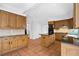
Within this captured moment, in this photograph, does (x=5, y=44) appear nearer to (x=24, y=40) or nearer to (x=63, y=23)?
(x=24, y=40)

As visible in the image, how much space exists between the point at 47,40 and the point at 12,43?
0.66 m

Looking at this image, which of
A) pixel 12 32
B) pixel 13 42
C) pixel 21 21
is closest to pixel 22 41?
pixel 13 42

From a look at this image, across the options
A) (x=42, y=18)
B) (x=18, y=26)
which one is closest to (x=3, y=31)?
(x=18, y=26)

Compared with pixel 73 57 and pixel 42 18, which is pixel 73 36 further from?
pixel 42 18

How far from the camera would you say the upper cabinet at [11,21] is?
6.26 ft

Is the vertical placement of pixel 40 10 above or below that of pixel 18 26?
above

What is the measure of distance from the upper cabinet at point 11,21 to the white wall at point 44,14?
143 millimetres

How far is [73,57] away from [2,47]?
1.28m

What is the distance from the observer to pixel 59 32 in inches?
76.9

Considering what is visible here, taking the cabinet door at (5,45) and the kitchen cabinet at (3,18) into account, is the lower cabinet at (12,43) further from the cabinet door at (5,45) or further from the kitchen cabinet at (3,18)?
the kitchen cabinet at (3,18)

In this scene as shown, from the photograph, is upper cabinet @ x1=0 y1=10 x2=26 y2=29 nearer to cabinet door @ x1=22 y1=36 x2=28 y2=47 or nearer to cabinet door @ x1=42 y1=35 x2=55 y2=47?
cabinet door @ x1=22 y1=36 x2=28 y2=47

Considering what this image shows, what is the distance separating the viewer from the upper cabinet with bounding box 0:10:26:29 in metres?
1.91

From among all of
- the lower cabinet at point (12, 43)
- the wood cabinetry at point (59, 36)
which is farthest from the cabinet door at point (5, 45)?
the wood cabinetry at point (59, 36)

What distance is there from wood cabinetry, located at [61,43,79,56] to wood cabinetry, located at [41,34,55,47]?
0.70 feet
